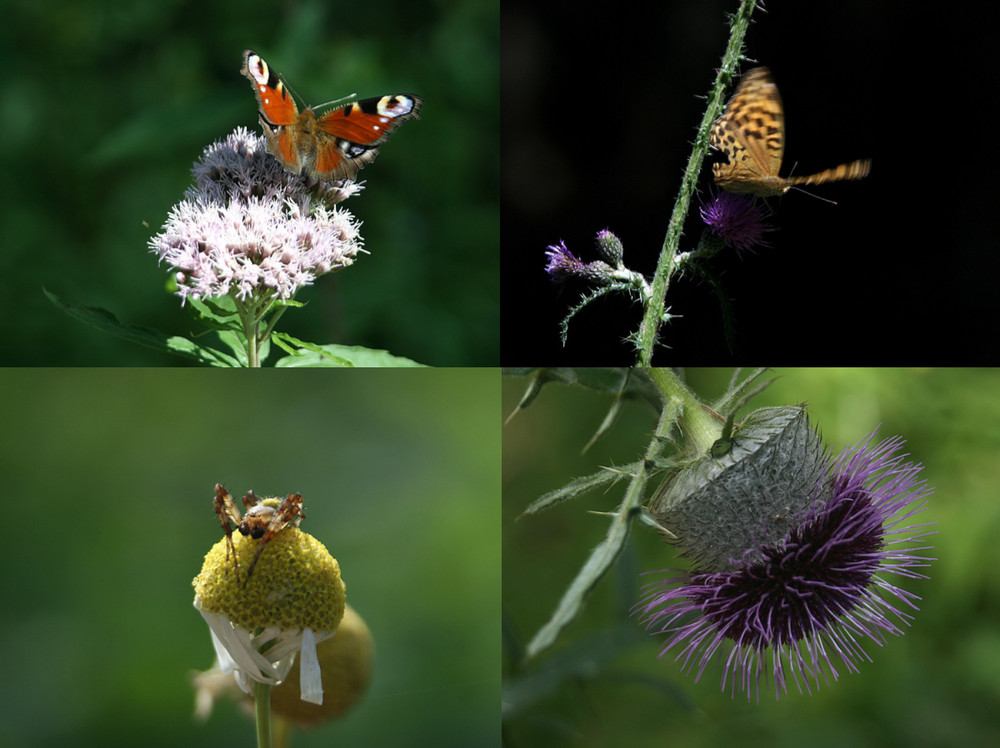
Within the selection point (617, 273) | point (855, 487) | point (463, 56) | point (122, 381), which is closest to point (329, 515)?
point (122, 381)

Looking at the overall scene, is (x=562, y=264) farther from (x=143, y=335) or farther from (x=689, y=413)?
(x=143, y=335)

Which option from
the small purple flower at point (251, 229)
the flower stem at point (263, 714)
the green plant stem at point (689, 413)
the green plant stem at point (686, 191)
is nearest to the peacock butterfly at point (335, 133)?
the small purple flower at point (251, 229)

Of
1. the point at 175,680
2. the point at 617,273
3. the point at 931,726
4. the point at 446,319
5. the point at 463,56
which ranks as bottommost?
the point at 931,726

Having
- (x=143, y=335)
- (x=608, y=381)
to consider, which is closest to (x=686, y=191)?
(x=608, y=381)

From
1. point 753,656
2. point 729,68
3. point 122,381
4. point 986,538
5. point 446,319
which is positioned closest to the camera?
point 729,68

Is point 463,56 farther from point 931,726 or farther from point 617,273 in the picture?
point 931,726

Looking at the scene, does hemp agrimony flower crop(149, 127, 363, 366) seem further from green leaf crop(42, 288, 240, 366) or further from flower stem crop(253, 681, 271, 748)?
flower stem crop(253, 681, 271, 748)

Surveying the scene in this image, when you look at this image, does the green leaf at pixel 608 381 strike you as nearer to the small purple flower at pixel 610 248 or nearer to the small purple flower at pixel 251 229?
the small purple flower at pixel 610 248
